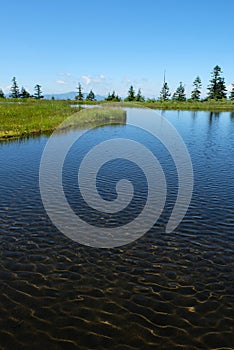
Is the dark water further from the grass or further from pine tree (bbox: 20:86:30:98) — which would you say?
pine tree (bbox: 20:86:30:98)

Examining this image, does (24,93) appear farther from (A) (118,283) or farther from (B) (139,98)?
(A) (118,283)

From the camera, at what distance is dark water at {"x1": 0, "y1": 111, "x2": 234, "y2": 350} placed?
7.96 meters

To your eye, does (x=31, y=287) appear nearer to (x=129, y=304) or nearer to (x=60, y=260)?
(x=60, y=260)

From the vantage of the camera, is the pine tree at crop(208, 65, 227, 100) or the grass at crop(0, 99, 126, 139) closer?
the grass at crop(0, 99, 126, 139)

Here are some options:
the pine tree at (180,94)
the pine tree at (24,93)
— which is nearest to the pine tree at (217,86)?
the pine tree at (180,94)

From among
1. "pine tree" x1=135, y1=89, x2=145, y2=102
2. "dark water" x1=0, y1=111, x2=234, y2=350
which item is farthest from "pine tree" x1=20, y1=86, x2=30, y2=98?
"dark water" x1=0, y1=111, x2=234, y2=350

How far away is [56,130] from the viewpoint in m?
47.2

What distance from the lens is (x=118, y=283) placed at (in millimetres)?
10086

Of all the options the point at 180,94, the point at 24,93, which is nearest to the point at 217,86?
the point at 180,94

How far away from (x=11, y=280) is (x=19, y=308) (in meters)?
1.51

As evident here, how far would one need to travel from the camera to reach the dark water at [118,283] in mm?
7961

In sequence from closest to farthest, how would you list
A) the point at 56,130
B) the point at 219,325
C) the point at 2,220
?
the point at 219,325 → the point at 2,220 → the point at 56,130

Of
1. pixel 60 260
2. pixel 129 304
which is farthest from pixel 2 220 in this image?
pixel 129 304

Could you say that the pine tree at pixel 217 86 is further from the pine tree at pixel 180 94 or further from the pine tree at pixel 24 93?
the pine tree at pixel 24 93
